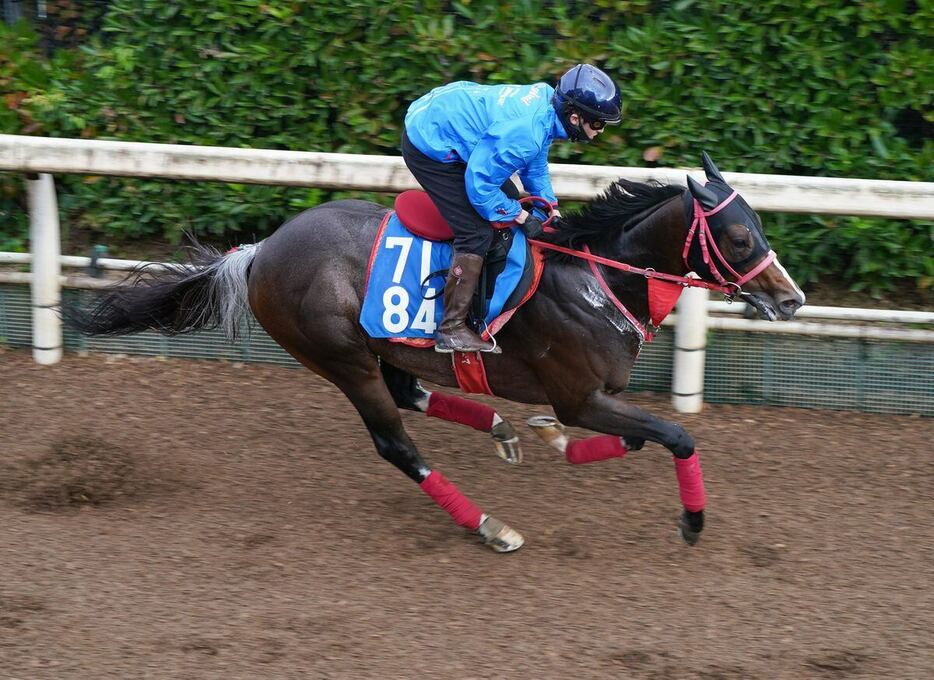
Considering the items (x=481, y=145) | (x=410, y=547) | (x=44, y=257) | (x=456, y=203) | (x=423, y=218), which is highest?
(x=481, y=145)

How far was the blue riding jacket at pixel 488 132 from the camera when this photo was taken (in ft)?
15.4

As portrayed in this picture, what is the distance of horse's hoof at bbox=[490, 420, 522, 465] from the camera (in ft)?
19.1

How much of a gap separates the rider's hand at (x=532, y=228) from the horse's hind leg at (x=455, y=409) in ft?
3.74

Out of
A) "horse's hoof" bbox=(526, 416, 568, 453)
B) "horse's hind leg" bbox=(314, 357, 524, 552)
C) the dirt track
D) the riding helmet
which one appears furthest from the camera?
"horse's hoof" bbox=(526, 416, 568, 453)

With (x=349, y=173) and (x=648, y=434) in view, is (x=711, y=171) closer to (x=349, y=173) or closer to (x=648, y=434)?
(x=648, y=434)

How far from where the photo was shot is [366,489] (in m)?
5.70

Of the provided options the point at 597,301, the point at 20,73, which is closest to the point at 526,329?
the point at 597,301

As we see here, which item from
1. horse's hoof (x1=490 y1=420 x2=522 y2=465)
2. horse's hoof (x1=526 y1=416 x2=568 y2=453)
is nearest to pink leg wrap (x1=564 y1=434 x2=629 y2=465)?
horse's hoof (x1=526 y1=416 x2=568 y2=453)

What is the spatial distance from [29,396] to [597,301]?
348cm

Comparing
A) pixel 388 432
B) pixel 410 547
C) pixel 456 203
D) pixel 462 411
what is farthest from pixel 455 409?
pixel 456 203

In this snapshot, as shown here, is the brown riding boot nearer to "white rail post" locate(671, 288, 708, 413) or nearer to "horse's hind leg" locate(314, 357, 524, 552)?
"horse's hind leg" locate(314, 357, 524, 552)

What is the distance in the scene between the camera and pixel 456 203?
4922 mm

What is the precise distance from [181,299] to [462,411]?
154 cm

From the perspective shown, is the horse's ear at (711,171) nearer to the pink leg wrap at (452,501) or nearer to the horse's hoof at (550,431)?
the horse's hoof at (550,431)
